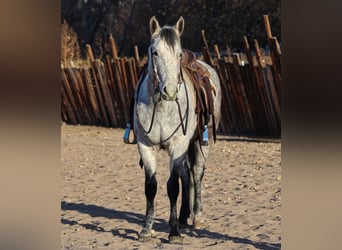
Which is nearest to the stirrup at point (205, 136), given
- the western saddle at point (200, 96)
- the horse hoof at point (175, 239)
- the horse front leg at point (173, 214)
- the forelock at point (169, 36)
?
the western saddle at point (200, 96)

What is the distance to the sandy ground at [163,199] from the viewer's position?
210 inches

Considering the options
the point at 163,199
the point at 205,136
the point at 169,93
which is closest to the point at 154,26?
the point at 169,93

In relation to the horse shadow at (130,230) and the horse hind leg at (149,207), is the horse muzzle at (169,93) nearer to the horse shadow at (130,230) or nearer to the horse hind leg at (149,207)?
the horse hind leg at (149,207)

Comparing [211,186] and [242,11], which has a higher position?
[242,11]

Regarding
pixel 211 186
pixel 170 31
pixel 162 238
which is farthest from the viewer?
pixel 211 186

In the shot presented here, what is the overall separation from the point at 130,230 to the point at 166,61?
1.84m

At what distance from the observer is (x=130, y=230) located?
5.73 metres

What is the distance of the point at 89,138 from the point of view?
1324 centimetres

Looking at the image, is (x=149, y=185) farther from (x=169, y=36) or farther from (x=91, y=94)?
(x=91, y=94)

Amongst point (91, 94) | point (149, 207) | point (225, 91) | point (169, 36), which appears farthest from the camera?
point (91, 94)

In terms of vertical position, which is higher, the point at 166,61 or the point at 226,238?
the point at 166,61
